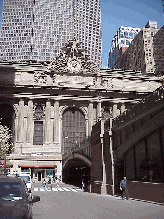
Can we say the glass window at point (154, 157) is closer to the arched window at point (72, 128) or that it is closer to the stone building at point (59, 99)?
the stone building at point (59, 99)

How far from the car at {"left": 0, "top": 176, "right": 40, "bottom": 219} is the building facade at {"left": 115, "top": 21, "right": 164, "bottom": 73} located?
3690 inches

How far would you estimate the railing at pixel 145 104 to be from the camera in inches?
656

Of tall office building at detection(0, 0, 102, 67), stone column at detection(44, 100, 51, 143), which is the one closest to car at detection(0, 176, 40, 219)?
stone column at detection(44, 100, 51, 143)

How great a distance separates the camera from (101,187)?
24.4m

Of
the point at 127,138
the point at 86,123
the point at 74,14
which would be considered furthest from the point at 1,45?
the point at 127,138

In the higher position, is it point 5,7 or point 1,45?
point 5,7

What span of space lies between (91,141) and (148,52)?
3231 inches

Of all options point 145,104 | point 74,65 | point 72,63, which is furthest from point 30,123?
point 145,104

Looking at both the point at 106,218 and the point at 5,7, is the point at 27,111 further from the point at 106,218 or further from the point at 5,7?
the point at 5,7

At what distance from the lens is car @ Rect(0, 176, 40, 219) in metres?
6.18

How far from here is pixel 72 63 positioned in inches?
2569

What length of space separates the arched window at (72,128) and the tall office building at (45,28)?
2335 inches

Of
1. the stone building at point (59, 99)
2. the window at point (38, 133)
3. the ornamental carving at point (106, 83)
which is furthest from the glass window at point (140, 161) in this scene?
the ornamental carving at point (106, 83)

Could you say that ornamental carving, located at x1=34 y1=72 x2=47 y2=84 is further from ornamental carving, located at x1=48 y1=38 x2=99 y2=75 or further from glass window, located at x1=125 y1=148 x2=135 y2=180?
glass window, located at x1=125 y1=148 x2=135 y2=180
